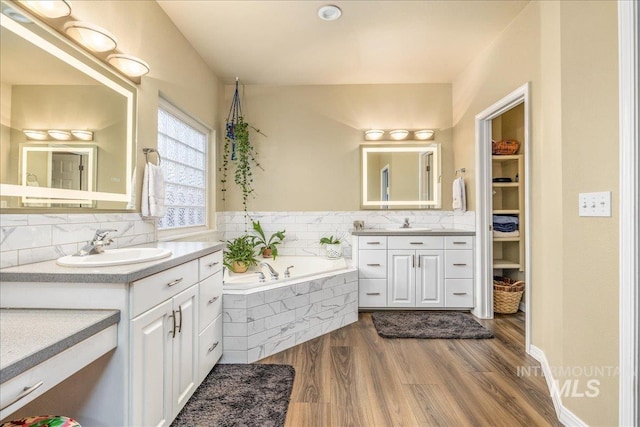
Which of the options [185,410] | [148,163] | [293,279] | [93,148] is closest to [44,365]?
[185,410]

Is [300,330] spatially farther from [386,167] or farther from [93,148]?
[386,167]

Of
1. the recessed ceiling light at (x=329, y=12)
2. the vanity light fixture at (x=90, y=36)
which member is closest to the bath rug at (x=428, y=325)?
the recessed ceiling light at (x=329, y=12)

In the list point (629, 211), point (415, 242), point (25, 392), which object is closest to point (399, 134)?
point (415, 242)

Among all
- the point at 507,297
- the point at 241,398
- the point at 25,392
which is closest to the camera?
the point at 25,392

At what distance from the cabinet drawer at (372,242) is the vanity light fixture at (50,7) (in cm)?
274

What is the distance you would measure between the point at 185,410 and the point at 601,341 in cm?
212

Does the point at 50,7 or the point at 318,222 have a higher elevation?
the point at 50,7

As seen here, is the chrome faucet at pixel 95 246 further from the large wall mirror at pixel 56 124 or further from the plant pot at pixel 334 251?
the plant pot at pixel 334 251

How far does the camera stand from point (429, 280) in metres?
3.26

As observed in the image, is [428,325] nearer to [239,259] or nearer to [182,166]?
[239,259]

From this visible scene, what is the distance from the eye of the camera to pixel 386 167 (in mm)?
3844

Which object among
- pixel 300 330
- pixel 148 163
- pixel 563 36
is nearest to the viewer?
pixel 563 36

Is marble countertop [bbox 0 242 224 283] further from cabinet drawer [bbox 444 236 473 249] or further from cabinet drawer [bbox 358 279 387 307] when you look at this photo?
cabinet drawer [bbox 444 236 473 249]

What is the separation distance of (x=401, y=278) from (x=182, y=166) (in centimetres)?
254
